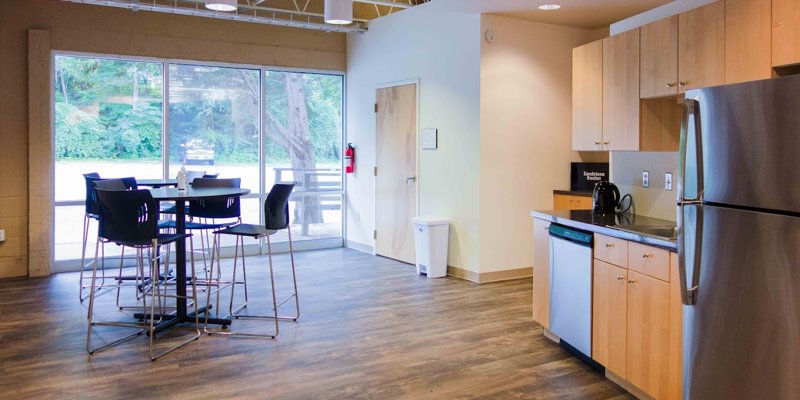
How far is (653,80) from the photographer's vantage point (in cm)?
350

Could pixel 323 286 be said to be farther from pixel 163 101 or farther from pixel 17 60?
pixel 17 60

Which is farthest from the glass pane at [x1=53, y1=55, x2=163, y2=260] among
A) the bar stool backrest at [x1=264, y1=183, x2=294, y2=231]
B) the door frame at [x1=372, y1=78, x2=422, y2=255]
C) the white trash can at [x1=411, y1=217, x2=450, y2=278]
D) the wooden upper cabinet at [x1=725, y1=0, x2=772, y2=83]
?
the wooden upper cabinet at [x1=725, y1=0, x2=772, y2=83]

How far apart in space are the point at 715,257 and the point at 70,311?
15.5 ft

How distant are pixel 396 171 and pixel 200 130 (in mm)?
2438

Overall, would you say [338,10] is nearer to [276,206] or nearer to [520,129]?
[276,206]

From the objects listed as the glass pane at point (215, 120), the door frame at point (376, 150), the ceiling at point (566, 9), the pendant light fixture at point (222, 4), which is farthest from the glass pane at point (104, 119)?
the ceiling at point (566, 9)

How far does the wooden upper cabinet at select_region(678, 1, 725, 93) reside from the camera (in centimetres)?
303

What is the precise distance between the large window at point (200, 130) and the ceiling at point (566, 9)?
284 cm

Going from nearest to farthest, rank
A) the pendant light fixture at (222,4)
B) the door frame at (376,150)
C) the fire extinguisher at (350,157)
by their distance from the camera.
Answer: the pendant light fixture at (222,4)
the door frame at (376,150)
the fire extinguisher at (350,157)

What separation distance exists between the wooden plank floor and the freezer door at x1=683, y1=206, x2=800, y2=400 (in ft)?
3.36

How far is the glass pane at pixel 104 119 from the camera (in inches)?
256

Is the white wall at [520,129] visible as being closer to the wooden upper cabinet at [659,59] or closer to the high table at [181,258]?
the wooden upper cabinet at [659,59]

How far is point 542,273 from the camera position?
4176 mm

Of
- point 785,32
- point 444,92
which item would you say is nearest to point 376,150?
point 444,92
